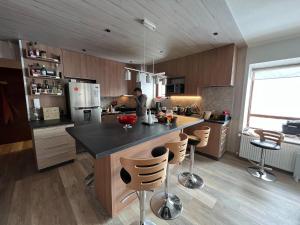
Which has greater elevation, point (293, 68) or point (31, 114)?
point (293, 68)

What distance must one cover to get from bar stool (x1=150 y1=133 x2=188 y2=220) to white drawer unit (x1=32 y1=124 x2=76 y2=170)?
83.6 inches

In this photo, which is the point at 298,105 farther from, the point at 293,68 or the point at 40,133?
the point at 40,133

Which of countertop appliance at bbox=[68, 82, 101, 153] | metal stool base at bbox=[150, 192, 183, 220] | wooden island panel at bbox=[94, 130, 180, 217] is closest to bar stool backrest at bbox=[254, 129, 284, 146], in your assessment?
metal stool base at bbox=[150, 192, 183, 220]

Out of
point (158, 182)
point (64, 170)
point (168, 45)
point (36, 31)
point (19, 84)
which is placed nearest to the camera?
point (158, 182)

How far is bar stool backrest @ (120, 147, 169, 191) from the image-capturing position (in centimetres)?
117

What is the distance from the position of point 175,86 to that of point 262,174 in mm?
2890

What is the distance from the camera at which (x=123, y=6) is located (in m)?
1.67

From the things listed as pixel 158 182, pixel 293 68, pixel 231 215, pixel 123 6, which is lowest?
pixel 231 215

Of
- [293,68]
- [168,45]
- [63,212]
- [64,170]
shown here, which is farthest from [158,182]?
[293,68]

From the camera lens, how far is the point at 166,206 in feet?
5.90

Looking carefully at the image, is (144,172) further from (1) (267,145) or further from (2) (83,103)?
(2) (83,103)

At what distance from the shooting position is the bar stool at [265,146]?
98.5 inches

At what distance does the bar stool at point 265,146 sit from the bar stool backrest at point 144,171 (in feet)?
7.95

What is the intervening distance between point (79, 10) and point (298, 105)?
446 cm
